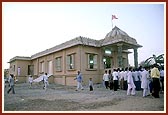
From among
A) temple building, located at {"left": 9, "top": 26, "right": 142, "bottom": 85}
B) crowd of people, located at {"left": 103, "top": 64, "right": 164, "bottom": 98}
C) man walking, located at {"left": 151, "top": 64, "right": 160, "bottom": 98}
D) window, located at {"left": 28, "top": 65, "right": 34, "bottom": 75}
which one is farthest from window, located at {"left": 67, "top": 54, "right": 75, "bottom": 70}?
window, located at {"left": 28, "top": 65, "right": 34, "bottom": 75}

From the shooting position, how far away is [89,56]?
61.7ft

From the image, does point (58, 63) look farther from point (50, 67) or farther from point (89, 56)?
point (89, 56)

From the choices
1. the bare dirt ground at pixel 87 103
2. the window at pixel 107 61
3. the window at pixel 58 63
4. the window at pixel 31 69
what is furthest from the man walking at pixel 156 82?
the window at pixel 31 69

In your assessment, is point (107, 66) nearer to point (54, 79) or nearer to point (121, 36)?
point (121, 36)

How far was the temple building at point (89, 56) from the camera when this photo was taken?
1795cm

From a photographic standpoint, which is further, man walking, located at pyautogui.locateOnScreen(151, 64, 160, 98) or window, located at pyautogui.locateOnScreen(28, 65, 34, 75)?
window, located at pyautogui.locateOnScreen(28, 65, 34, 75)

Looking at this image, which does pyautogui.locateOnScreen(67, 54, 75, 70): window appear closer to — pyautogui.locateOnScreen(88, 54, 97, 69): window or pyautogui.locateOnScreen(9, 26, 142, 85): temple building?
pyautogui.locateOnScreen(9, 26, 142, 85): temple building

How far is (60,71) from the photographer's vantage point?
21.0 m

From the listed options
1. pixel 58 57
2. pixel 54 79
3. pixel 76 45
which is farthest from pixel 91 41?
pixel 54 79

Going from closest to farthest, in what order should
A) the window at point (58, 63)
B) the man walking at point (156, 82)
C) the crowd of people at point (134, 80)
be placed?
1. the man walking at point (156, 82)
2. the crowd of people at point (134, 80)
3. the window at point (58, 63)

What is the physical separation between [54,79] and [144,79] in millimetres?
13298

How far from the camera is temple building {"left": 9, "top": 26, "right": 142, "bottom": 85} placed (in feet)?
58.9

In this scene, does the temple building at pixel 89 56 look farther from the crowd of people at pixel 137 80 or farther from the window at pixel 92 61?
the crowd of people at pixel 137 80

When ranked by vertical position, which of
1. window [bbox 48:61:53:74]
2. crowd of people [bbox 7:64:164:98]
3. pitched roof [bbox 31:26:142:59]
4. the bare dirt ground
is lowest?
the bare dirt ground
